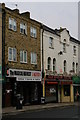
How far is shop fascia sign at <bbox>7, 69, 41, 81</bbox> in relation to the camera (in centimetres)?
2685

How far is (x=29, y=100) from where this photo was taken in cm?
3027

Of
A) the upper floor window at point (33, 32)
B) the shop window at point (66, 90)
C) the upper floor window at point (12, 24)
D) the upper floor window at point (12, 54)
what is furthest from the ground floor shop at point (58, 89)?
the upper floor window at point (12, 24)

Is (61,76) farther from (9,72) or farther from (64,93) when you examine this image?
(9,72)

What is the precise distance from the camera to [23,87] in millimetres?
29562

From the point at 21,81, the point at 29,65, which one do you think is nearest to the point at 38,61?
the point at 29,65

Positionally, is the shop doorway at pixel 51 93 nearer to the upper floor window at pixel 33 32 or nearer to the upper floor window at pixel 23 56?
the upper floor window at pixel 23 56

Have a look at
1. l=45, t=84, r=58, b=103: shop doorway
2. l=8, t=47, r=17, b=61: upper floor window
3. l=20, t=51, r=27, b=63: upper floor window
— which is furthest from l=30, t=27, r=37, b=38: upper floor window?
l=45, t=84, r=58, b=103: shop doorway

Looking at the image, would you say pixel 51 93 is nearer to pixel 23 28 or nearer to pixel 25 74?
pixel 25 74

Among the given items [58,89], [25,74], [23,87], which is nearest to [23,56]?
[25,74]

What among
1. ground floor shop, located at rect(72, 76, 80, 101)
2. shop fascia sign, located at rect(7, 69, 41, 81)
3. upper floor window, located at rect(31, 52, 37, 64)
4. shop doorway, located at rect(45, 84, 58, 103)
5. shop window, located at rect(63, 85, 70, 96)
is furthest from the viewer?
ground floor shop, located at rect(72, 76, 80, 101)

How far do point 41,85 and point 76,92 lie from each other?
10435 mm

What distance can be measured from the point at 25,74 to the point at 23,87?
167 centimetres

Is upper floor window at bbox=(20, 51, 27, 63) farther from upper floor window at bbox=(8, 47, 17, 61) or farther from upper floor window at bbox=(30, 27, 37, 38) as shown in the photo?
upper floor window at bbox=(30, 27, 37, 38)

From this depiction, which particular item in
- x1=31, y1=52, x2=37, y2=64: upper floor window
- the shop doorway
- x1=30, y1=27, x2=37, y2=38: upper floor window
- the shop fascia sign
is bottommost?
the shop doorway
